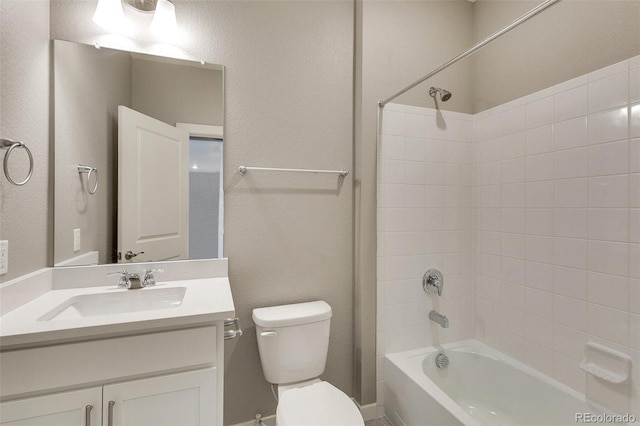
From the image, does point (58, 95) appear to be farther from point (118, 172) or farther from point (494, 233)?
point (494, 233)

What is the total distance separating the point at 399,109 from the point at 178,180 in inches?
53.2

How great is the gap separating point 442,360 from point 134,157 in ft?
6.82

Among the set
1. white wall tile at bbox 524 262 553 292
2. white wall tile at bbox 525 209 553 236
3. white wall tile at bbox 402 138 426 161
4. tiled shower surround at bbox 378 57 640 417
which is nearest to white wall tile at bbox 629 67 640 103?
tiled shower surround at bbox 378 57 640 417

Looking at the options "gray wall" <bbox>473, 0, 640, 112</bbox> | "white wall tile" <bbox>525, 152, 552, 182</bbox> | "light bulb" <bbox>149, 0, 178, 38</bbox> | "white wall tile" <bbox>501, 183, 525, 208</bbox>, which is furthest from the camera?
"white wall tile" <bbox>501, 183, 525, 208</bbox>

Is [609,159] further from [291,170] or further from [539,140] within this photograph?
[291,170]

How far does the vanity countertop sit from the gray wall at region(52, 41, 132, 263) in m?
0.23

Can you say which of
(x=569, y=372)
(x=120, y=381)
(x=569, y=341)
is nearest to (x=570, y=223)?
(x=569, y=341)

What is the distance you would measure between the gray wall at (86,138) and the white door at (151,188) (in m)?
0.05

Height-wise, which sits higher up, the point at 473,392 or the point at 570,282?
the point at 570,282

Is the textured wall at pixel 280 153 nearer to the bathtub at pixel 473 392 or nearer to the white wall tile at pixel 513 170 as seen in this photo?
the bathtub at pixel 473 392

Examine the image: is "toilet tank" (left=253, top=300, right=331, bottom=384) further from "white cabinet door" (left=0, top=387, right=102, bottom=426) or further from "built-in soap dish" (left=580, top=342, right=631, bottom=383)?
"built-in soap dish" (left=580, top=342, right=631, bottom=383)

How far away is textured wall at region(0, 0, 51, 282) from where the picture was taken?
3.56 feet
